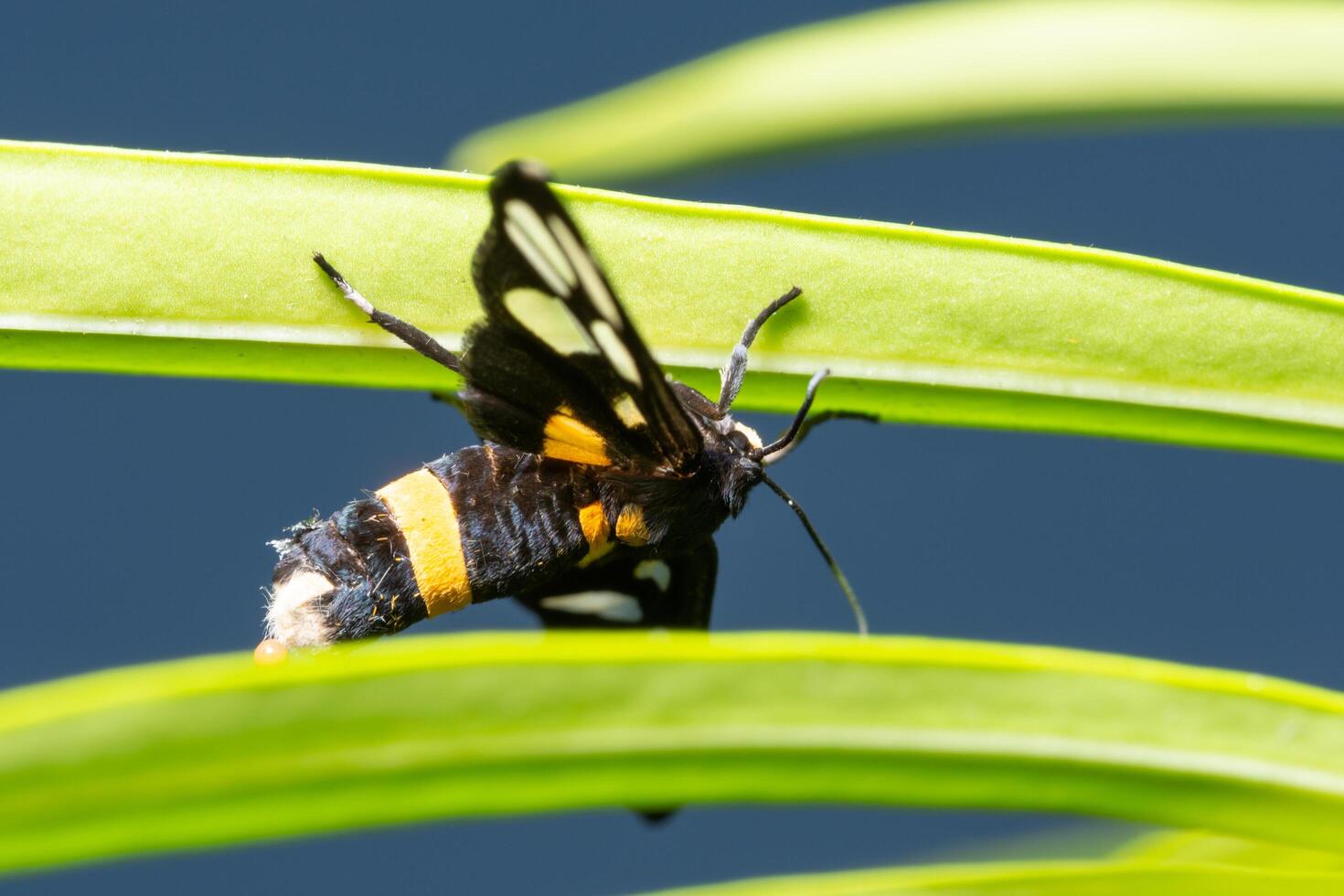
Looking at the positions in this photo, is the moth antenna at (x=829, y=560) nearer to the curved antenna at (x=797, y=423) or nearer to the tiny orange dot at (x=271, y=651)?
the curved antenna at (x=797, y=423)

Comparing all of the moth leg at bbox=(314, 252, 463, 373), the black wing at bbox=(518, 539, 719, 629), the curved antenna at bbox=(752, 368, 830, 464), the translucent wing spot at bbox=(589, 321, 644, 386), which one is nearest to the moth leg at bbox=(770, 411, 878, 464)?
the curved antenna at bbox=(752, 368, 830, 464)

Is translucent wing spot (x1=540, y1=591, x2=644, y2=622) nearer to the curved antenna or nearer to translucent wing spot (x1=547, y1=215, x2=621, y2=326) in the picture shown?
the curved antenna

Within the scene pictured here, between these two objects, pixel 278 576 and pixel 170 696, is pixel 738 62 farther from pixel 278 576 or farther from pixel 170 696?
pixel 170 696

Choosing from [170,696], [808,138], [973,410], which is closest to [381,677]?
[170,696]

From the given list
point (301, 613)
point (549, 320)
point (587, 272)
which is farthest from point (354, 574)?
point (587, 272)

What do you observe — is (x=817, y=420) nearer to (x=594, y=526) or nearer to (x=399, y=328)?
(x=594, y=526)

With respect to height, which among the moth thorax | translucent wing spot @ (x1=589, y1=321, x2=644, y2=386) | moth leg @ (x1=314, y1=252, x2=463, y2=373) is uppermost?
the moth thorax
